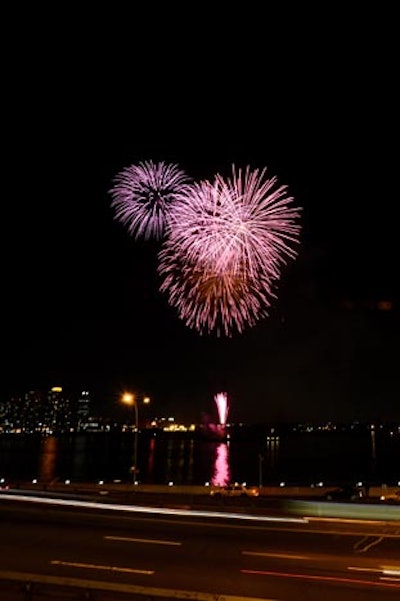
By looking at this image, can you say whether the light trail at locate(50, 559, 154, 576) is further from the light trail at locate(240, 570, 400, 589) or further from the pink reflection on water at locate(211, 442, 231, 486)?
the pink reflection on water at locate(211, 442, 231, 486)

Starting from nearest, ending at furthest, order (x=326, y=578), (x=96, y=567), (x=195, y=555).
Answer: (x=326, y=578)
(x=96, y=567)
(x=195, y=555)

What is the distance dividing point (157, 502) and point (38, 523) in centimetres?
833

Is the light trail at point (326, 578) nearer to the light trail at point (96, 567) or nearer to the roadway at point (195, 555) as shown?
the roadway at point (195, 555)

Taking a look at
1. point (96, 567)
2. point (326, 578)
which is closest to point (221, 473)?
point (96, 567)

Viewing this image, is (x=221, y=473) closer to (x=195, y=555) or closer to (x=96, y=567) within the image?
(x=195, y=555)

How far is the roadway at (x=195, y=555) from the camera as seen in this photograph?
1174 centimetres

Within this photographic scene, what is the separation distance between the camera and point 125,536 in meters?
18.1

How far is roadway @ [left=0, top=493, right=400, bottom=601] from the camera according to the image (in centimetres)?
1174

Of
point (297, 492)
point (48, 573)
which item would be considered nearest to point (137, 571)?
point (48, 573)

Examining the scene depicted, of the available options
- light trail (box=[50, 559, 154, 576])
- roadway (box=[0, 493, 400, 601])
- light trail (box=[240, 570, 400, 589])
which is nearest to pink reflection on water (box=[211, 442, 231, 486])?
roadway (box=[0, 493, 400, 601])

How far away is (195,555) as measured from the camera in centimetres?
1540

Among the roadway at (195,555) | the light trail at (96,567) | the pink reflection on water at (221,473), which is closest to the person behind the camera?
the roadway at (195,555)

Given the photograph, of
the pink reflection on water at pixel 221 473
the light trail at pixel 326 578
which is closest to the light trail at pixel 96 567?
the light trail at pixel 326 578

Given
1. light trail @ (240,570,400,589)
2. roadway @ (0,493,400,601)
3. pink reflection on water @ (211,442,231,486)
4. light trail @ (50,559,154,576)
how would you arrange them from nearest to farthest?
roadway @ (0,493,400,601)
light trail @ (240,570,400,589)
light trail @ (50,559,154,576)
pink reflection on water @ (211,442,231,486)
